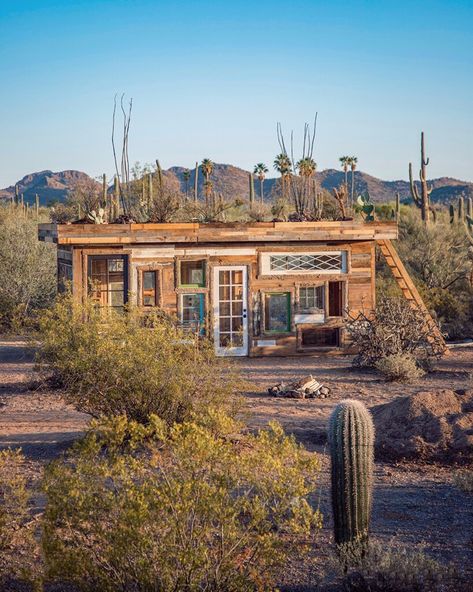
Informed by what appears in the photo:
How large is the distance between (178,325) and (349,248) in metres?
4.28

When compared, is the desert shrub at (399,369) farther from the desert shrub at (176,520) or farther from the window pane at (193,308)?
the desert shrub at (176,520)

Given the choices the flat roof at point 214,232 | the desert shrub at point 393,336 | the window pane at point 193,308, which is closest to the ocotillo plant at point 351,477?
the desert shrub at point 393,336

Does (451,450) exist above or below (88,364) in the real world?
below

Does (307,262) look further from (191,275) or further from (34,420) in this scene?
(34,420)

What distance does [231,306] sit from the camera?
1834 cm

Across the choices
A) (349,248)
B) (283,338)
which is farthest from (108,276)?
(349,248)

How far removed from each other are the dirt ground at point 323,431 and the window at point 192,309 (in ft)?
4.18

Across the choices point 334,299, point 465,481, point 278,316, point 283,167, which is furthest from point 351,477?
point 283,167

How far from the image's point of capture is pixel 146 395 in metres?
9.66

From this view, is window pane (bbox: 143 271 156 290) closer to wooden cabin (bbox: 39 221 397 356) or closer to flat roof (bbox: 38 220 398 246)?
wooden cabin (bbox: 39 221 397 356)

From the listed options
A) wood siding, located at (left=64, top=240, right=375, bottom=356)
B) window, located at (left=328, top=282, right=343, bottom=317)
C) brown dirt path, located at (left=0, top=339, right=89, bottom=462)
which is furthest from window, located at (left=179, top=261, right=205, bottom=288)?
brown dirt path, located at (left=0, top=339, right=89, bottom=462)

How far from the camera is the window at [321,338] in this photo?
18703 millimetres

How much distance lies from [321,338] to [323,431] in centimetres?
787

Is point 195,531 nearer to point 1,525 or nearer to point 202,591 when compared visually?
point 202,591
